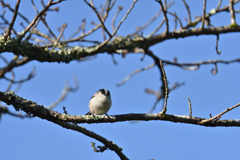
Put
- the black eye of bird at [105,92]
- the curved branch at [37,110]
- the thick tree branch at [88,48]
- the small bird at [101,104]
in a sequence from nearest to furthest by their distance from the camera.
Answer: the curved branch at [37,110], the thick tree branch at [88,48], the small bird at [101,104], the black eye of bird at [105,92]

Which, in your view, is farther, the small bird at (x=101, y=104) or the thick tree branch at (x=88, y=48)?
the small bird at (x=101, y=104)

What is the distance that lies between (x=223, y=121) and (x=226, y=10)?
309cm

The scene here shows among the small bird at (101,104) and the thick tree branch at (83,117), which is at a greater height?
the small bird at (101,104)

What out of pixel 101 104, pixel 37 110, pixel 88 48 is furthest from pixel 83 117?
pixel 101 104

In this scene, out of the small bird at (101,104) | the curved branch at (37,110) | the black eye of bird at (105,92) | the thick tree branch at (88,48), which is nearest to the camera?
the curved branch at (37,110)

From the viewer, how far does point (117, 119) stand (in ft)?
9.87

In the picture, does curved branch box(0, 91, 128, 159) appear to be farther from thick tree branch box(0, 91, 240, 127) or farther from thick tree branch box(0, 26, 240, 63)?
thick tree branch box(0, 26, 240, 63)

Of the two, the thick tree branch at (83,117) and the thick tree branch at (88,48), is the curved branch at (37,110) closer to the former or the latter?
the thick tree branch at (83,117)

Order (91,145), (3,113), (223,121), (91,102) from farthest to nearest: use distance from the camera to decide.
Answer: (91,102)
(3,113)
(91,145)
(223,121)

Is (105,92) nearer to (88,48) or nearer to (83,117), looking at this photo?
(88,48)

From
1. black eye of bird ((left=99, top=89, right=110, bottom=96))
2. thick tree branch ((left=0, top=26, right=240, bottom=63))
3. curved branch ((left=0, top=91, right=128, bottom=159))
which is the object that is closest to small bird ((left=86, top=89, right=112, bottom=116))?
black eye of bird ((left=99, top=89, right=110, bottom=96))

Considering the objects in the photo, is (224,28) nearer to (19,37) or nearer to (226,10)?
(226,10)

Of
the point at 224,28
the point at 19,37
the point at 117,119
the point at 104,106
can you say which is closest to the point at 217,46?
the point at 224,28

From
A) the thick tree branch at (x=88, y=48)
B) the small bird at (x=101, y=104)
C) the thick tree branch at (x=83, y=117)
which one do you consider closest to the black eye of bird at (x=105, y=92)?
the small bird at (x=101, y=104)
